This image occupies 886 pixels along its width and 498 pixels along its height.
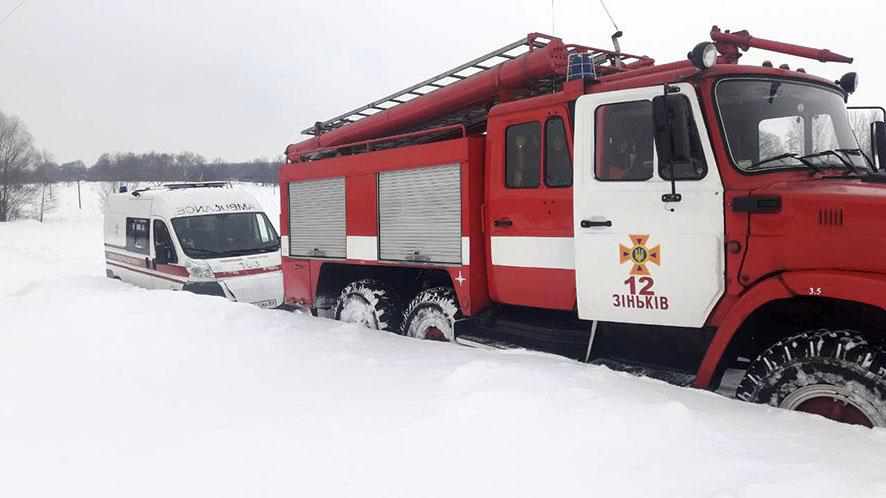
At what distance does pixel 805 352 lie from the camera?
3.86 metres

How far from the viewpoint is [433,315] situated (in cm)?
671

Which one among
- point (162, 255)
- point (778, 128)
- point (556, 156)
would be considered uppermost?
point (778, 128)

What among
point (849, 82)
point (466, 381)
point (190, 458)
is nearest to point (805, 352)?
point (466, 381)

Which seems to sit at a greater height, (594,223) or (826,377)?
(594,223)

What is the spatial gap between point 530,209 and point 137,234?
34.3 ft

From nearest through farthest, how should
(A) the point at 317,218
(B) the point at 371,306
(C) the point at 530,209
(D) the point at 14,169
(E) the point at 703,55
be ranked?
(E) the point at 703,55 < (C) the point at 530,209 < (B) the point at 371,306 < (A) the point at 317,218 < (D) the point at 14,169

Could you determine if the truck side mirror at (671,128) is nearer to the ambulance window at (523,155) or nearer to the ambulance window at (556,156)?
the ambulance window at (556,156)

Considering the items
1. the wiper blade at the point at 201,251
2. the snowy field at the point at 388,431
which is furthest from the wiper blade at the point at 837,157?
the wiper blade at the point at 201,251

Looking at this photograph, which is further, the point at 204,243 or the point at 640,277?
the point at 204,243

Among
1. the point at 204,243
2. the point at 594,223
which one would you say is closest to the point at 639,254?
the point at 594,223

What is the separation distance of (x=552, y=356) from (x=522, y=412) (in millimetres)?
1490

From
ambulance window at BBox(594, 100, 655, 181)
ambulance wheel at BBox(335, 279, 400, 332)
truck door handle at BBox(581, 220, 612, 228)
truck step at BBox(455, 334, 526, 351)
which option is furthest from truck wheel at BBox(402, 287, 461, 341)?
ambulance window at BBox(594, 100, 655, 181)

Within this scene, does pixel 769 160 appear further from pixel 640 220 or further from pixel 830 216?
pixel 640 220

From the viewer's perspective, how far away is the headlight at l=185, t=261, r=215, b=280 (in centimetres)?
1134
